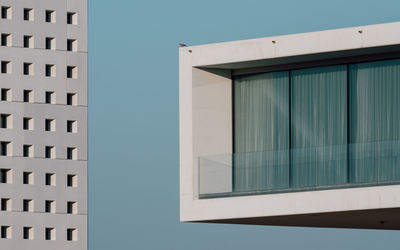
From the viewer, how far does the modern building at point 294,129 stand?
26922mm

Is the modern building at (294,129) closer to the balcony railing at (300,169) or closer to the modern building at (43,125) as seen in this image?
the balcony railing at (300,169)

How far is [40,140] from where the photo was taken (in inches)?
3248

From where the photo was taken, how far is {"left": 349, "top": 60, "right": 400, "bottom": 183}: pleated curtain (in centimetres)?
2683

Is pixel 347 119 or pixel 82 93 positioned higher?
pixel 82 93

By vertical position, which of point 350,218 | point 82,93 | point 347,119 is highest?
point 82,93

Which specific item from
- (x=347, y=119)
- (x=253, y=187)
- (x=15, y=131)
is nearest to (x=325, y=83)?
(x=347, y=119)

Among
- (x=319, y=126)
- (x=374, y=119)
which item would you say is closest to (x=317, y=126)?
(x=319, y=126)

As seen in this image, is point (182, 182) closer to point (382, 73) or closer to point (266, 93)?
point (266, 93)

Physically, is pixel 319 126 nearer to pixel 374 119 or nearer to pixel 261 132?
pixel 374 119

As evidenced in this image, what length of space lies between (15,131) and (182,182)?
53.9 meters

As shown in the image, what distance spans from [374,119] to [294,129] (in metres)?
1.90

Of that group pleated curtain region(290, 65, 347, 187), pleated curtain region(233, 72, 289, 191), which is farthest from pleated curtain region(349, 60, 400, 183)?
pleated curtain region(233, 72, 289, 191)

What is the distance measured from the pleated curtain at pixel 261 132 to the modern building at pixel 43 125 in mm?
52480

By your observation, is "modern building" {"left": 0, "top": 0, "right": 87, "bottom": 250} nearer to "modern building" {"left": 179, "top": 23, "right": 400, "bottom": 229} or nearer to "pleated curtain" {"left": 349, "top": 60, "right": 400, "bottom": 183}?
"modern building" {"left": 179, "top": 23, "right": 400, "bottom": 229}
